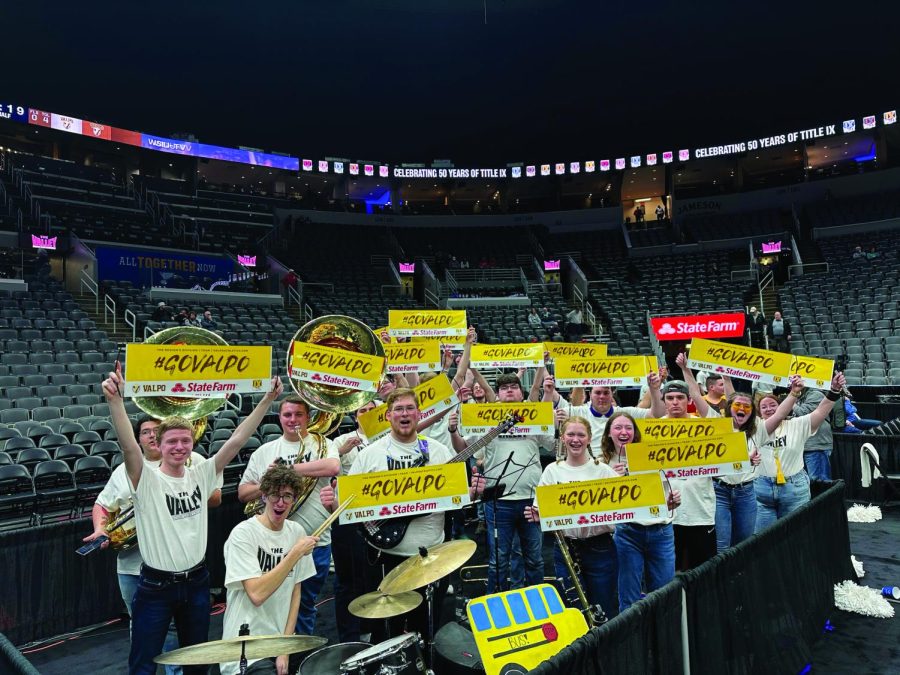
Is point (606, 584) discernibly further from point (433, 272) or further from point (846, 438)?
point (433, 272)

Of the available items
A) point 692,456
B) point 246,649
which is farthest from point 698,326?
point 246,649

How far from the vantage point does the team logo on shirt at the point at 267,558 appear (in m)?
2.81

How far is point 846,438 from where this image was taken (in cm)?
851

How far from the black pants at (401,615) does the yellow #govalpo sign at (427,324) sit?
322 cm

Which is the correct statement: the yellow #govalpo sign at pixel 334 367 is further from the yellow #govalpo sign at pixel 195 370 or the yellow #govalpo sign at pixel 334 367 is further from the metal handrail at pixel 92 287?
the metal handrail at pixel 92 287

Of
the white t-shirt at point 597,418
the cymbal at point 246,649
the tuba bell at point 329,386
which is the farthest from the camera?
the white t-shirt at point 597,418

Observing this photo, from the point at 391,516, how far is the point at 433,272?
2305 cm

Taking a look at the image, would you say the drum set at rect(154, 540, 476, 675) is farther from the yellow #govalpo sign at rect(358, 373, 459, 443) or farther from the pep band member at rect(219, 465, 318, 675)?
the yellow #govalpo sign at rect(358, 373, 459, 443)

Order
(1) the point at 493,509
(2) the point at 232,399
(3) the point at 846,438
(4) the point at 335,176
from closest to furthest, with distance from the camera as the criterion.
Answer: (1) the point at 493,509 → (3) the point at 846,438 → (2) the point at 232,399 → (4) the point at 335,176

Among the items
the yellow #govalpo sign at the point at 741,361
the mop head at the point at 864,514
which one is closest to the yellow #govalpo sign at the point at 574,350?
the yellow #govalpo sign at the point at 741,361

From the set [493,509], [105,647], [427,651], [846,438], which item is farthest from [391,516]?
[846,438]

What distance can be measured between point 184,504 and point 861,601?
18.1 feet

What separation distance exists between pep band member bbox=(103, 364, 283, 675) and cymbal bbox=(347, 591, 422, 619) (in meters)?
0.96

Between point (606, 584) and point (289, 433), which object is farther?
point (289, 433)
